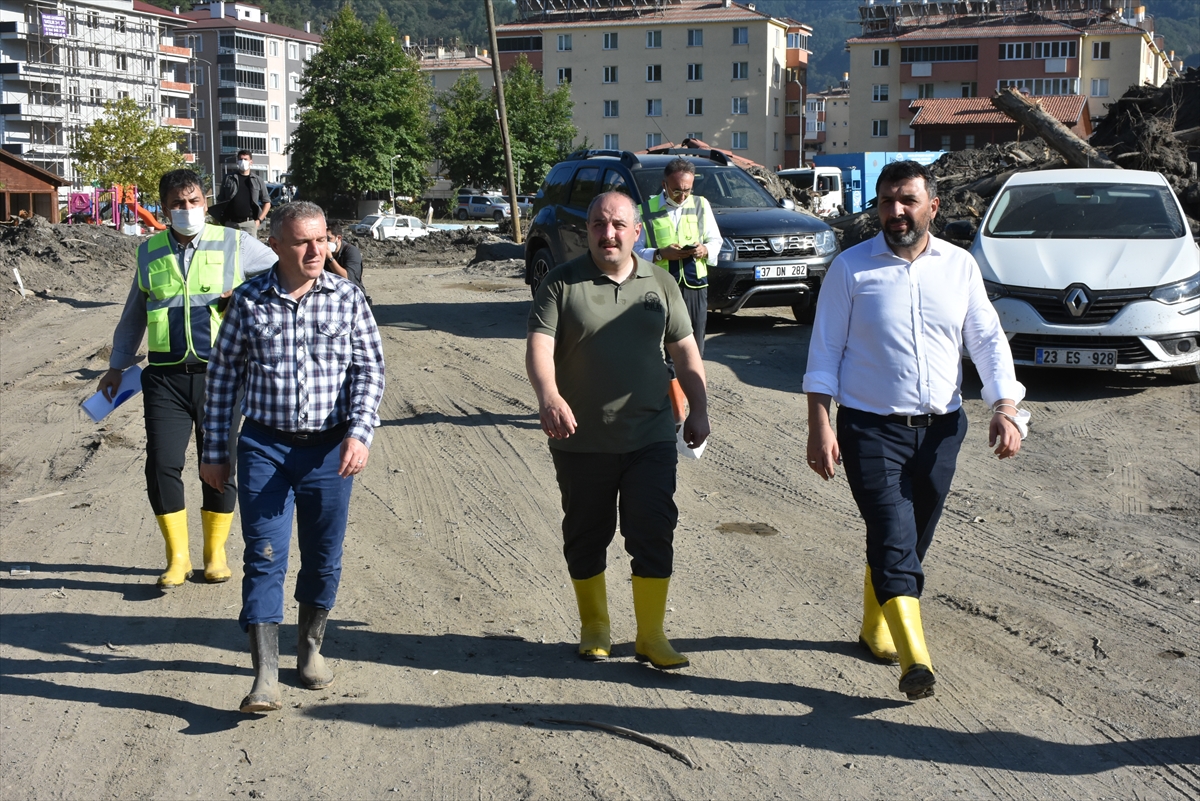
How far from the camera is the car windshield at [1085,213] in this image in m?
11.0

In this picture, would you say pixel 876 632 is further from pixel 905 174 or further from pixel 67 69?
pixel 67 69

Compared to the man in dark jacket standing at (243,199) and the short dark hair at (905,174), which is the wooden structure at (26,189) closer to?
the man in dark jacket standing at (243,199)

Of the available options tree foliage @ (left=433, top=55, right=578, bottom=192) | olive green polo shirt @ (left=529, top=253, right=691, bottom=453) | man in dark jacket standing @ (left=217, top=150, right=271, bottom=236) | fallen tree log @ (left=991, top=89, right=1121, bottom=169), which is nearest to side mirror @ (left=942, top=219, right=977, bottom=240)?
man in dark jacket standing @ (left=217, top=150, right=271, bottom=236)

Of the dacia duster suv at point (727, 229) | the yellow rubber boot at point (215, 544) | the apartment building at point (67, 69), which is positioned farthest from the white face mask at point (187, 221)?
the apartment building at point (67, 69)

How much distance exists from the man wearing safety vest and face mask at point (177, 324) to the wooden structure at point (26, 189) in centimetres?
5034

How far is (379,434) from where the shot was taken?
31.2 ft

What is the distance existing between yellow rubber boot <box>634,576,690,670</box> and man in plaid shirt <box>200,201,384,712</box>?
1221mm

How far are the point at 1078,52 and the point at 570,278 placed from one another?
301 feet

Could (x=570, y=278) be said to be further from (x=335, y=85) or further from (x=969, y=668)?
(x=335, y=85)

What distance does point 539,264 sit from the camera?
15.0 metres

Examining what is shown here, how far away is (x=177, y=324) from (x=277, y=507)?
1734 millimetres

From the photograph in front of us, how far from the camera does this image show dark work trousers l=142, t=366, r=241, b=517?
5867mm

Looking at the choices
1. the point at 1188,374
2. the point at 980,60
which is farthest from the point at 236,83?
the point at 1188,374

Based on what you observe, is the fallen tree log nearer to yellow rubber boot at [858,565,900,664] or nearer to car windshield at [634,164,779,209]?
car windshield at [634,164,779,209]
